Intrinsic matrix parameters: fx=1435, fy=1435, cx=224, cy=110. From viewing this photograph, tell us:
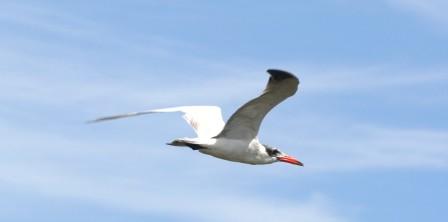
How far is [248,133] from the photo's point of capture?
118 feet

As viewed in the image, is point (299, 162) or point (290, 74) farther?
point (299, 162)

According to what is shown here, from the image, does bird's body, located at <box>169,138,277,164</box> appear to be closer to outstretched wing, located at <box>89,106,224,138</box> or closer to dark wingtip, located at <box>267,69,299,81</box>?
outstretched wing, located at <box>89,106,224,138</box>

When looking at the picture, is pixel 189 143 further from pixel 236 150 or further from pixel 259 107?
pixel 259 107

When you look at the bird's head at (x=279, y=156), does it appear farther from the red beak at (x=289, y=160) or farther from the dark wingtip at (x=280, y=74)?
the dark wingtip at (x=280, y=74)

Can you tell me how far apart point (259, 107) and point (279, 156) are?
10.8ft

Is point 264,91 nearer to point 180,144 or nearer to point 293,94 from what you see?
point 293,94

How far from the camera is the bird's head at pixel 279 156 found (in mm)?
37109

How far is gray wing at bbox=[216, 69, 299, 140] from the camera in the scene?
32969mm

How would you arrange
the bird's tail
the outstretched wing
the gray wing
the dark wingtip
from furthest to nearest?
1. the outstretched wing
2. the bird's tail
3. the gray wing
4. the dark wingtip

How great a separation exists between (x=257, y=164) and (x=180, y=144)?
243cm

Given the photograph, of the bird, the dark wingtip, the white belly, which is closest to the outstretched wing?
the bird

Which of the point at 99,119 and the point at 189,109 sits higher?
the point at 189,109

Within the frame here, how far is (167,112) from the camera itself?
3631 cm

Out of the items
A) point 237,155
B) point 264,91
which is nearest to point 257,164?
point 237,155
